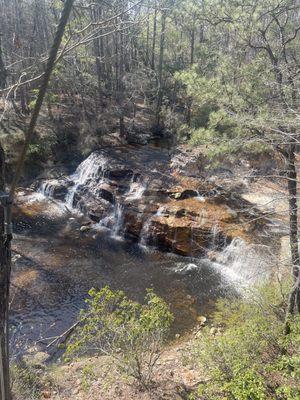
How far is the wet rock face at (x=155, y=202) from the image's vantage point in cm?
1063

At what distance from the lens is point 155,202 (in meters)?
12.2

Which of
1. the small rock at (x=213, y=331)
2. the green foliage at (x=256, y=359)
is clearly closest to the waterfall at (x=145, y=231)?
the small rock at (x=213, y=331)

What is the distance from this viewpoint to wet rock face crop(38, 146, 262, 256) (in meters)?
10.6

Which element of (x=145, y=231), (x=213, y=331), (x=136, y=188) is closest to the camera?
(x=213, y=331)

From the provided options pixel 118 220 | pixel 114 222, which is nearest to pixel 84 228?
pixel 114 222

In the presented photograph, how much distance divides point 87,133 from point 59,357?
13.0 metres

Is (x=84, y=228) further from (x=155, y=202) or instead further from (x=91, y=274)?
(x=91, y=274)

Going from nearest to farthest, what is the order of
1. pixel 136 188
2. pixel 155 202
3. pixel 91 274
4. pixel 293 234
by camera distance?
pixel 293 234 → pixel 91 274 → pixel 155 202 → pixel 136 188

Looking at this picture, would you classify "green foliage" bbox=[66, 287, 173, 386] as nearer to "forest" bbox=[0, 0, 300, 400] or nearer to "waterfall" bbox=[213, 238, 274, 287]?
"forest" bbox=[0, 0, 300, 400]

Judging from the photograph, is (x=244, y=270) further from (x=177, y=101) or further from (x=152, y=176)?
(x=177, y=101)

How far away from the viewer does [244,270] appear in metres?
9.54

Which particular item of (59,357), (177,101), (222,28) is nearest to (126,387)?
(59,357)

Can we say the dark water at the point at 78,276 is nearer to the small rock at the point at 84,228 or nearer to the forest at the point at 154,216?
the forest at the point at 154,216

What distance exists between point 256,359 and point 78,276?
588 cm
